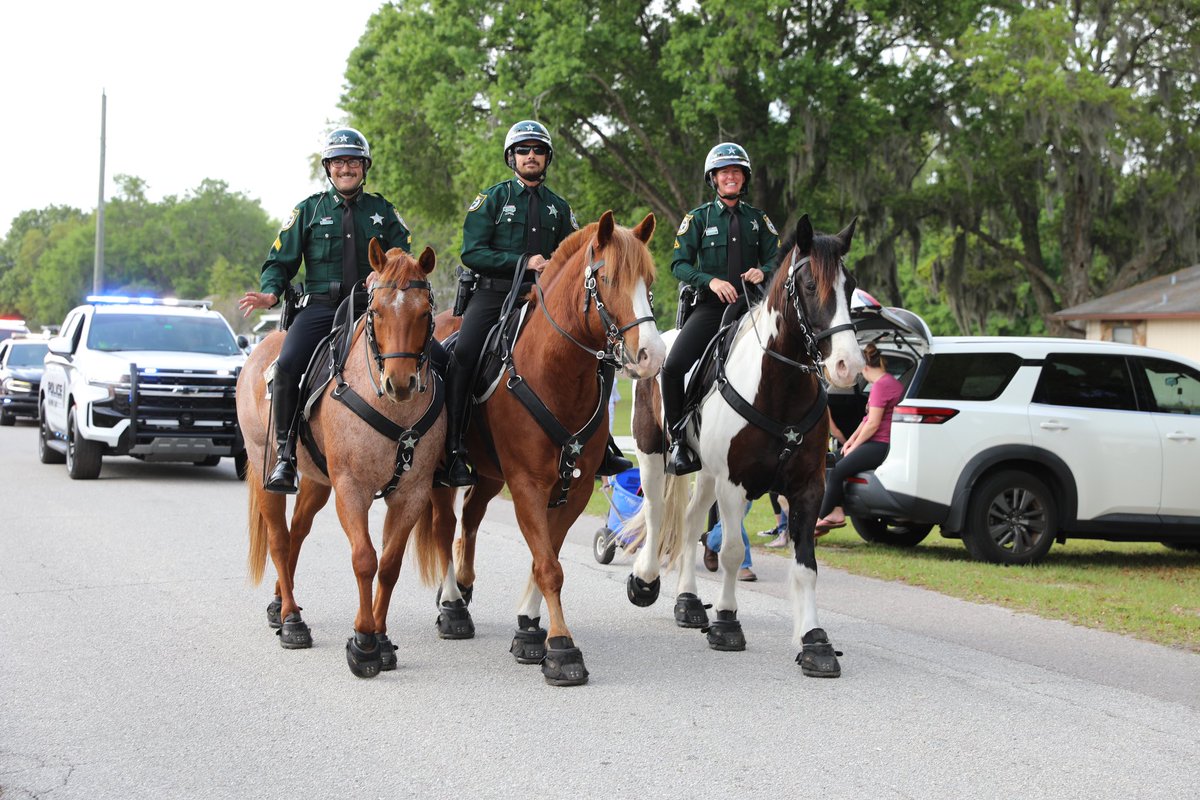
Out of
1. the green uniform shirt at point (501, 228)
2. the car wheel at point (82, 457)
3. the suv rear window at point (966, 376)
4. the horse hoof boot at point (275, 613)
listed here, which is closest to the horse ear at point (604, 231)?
the green uniform shirt at point (501, 228)

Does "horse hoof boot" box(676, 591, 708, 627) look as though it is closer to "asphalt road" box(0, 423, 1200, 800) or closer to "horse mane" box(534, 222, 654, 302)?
"asphalt road" box(0, 423, 1200, 800)

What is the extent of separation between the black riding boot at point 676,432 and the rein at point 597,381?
113cm

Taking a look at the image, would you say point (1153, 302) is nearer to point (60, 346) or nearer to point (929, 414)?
point (929, 414)

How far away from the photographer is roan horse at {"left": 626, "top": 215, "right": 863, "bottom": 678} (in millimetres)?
6621

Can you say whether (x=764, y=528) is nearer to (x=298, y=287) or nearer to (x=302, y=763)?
(x=298, y=287)

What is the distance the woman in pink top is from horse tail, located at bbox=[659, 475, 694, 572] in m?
2.94

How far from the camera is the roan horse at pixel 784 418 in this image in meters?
6.62

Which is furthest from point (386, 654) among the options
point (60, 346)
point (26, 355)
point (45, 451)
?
point (26, 355)

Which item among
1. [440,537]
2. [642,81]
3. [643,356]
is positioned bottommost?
[440,537]

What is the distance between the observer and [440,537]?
7.64 m

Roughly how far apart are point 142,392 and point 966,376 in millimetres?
10760

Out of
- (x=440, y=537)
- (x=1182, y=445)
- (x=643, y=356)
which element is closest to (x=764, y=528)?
(x=1182, y=445)

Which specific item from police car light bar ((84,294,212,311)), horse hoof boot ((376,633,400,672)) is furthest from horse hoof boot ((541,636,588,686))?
police car light bar ((84,294,212,311))

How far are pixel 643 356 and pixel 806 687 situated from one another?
1.97 metres
